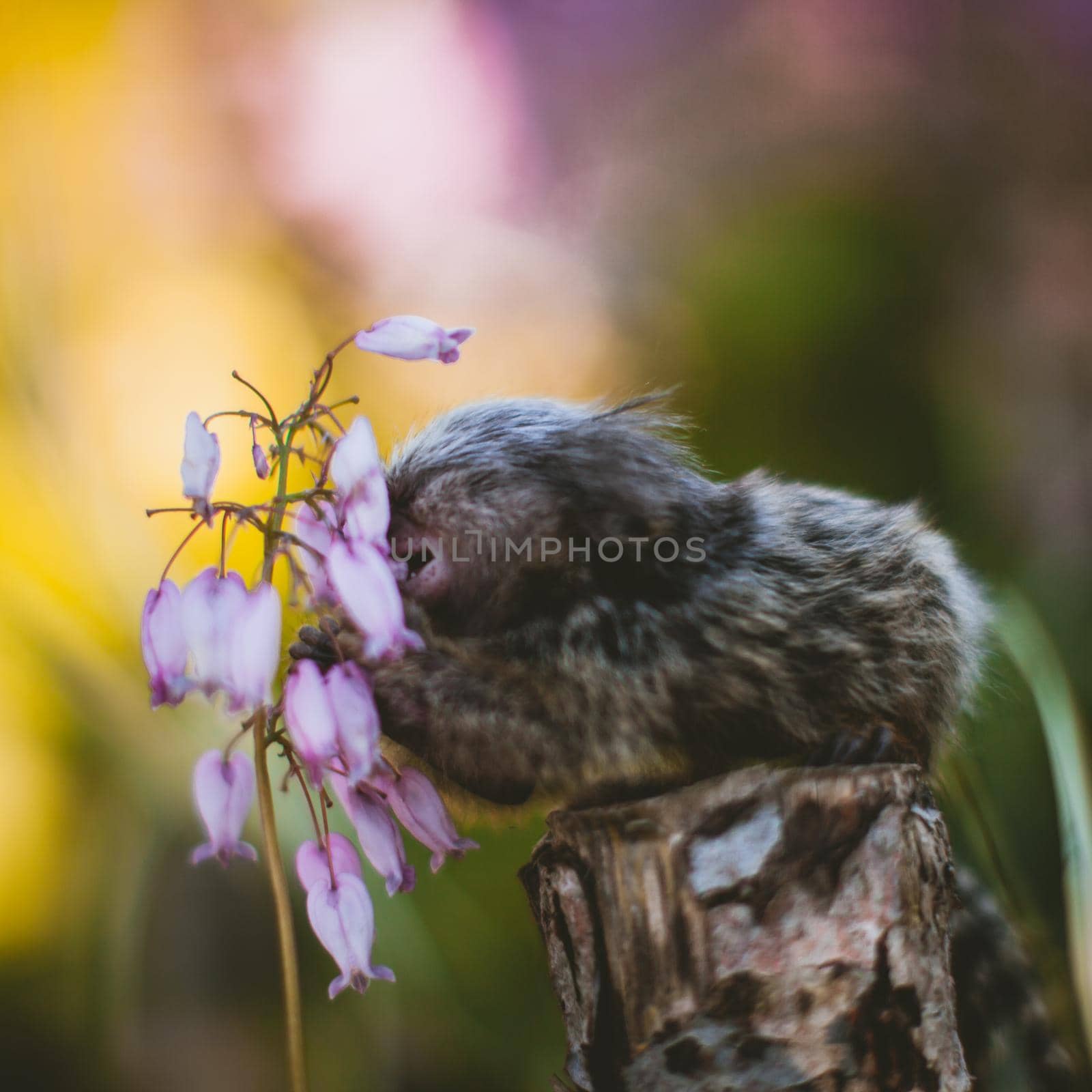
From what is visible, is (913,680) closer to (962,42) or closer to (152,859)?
(152,859)

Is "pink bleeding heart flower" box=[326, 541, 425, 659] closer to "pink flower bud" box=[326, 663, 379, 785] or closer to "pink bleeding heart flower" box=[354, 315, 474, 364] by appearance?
"pink flower bud" box=[326, 663, 379, 785]

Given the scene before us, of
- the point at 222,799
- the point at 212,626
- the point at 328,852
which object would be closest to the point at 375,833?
the point at 328,852

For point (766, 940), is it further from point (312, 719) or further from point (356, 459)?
point (356, 459)

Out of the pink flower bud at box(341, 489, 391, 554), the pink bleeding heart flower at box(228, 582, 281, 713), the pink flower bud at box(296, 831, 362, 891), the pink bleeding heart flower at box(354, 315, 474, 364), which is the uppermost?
the pink bleeding heart flower at box(354, 315, 474, 364)

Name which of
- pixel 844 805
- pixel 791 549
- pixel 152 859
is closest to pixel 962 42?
pixel 791 549

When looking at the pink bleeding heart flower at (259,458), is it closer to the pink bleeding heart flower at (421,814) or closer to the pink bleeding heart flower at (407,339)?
the pink bleeding heart flower at (407,339)

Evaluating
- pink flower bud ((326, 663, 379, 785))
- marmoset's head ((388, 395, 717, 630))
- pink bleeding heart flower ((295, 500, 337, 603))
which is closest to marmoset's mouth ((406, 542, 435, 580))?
marmoset's head ((388, 395, 717, 630))

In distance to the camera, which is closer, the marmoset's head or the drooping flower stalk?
the drooping flower stalk
